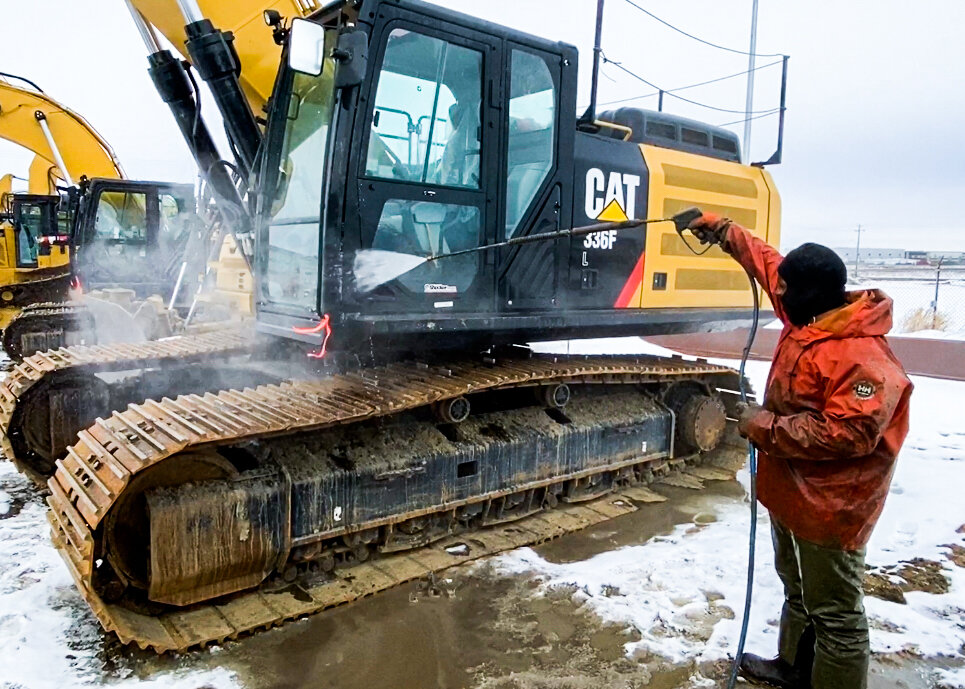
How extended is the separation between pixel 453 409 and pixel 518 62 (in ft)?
6.85

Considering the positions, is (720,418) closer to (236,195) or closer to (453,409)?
(453,409)

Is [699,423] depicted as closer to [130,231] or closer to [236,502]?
[236,502]

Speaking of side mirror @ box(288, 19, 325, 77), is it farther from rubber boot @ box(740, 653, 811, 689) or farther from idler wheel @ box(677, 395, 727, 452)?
idler wheel @ box(677, 395, 727, 452)

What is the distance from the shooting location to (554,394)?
515cm

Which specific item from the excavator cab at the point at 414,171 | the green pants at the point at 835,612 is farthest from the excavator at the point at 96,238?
the green pants at the point at 835,612

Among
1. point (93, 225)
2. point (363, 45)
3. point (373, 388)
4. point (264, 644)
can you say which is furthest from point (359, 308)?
point (93, 225)

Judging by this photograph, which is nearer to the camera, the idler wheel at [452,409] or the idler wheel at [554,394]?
the idler wheel at [452,409]

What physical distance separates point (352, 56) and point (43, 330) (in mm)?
8790

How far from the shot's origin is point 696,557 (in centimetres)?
457

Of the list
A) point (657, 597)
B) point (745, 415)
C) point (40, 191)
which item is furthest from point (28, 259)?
point (745, 415)

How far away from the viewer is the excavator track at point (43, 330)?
10398 mm

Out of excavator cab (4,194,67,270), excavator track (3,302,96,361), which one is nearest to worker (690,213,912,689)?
excavator track (3,302,96,361)

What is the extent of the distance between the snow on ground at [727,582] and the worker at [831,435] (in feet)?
2.19

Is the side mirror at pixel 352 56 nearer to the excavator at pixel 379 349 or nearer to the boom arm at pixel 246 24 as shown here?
the excavator at pixel 379 349
